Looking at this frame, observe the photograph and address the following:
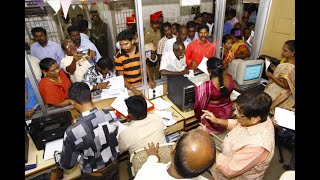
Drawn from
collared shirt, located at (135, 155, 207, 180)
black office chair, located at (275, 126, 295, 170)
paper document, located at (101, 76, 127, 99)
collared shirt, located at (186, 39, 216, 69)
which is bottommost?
black office chair, located at (275, 126, 295, 170)

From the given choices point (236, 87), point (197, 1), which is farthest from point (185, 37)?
point (236, 87)

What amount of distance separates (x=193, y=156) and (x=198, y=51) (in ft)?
7.18

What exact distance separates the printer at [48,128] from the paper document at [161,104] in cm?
103

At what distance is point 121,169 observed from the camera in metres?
2.57

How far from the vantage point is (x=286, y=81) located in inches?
91.0

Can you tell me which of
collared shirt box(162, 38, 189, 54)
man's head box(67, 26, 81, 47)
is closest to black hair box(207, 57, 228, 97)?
collared shirt box(162, 38, 189, 54)

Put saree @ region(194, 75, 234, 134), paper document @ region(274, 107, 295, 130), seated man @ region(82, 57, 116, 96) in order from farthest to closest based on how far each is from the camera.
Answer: seated man @ region(82, 57, 116, 96)
saree @ region(194, 75, 234, 134)
paper document @ region(274, 107, 295, 130)

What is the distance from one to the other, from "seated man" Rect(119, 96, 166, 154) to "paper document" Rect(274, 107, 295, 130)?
4.11 ft

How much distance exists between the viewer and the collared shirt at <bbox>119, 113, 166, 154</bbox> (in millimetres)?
1665

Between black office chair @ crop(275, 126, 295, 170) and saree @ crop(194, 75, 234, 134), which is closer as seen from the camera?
saree @ crop(194, 75, 234, 134)

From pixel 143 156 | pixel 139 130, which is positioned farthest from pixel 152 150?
pixel 139 130

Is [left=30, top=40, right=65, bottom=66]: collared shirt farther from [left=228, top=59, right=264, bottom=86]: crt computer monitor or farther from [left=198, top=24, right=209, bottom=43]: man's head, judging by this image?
[left=228, top=59, right=264, bottom=86]: crt computer monitor

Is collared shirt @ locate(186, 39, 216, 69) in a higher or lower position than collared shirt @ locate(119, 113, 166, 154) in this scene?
higher
